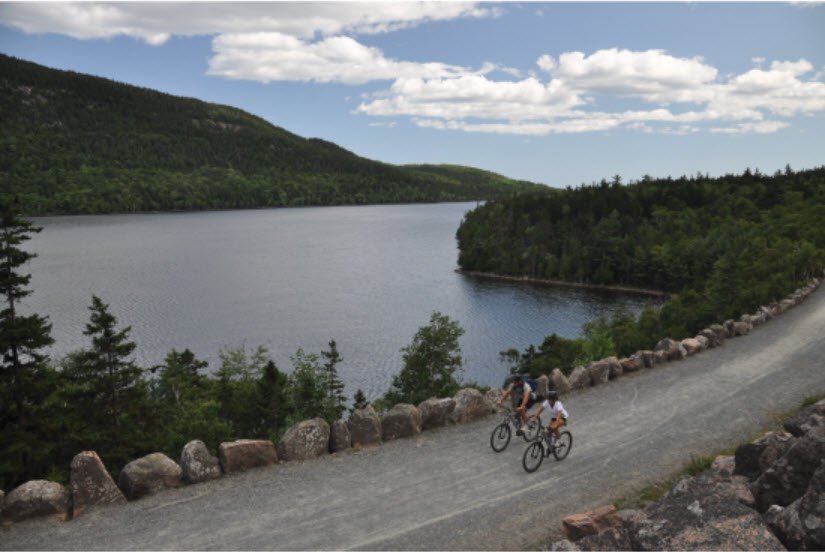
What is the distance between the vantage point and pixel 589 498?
48.0 ft

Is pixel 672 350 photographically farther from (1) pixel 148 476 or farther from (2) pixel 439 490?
(1) pixel 148 476

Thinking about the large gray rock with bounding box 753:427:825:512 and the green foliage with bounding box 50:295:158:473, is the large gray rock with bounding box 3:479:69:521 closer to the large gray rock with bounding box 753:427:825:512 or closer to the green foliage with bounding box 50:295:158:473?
the large gray rock with bounding box 753:427:825:512

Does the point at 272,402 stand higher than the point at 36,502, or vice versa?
the point at 36,502

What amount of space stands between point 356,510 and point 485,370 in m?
67.2

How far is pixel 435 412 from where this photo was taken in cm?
1920

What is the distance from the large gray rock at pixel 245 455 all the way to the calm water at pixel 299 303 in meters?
51.5

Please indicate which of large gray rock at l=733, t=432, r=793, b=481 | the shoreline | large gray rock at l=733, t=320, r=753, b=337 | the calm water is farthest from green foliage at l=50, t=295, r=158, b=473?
the shoreline

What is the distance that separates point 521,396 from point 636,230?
6357 inches

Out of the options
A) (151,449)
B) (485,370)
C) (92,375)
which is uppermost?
(92,375)

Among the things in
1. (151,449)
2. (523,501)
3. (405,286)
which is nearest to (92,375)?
(151,449)

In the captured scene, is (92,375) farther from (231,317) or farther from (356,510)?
(231,317)

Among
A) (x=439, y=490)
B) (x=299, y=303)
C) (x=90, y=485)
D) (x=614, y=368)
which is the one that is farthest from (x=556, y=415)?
(x=299, y=303)

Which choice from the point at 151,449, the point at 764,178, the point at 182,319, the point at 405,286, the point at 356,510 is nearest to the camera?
the point at 356,510

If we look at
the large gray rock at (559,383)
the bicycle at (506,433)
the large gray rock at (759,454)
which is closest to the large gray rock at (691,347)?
the large gray rock at (559,383)
